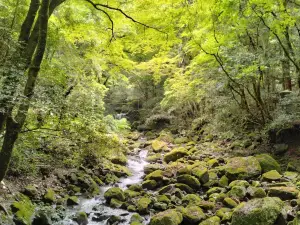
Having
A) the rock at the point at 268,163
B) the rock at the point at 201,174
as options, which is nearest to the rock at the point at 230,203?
the rock at the point at 201,174

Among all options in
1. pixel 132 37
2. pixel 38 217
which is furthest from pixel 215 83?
pixel 38 217

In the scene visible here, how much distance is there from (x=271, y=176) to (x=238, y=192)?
141 cm

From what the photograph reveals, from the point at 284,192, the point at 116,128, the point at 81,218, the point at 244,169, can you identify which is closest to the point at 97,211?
the point at 81,218

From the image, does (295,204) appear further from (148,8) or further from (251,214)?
(148,8)

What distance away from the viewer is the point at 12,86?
4.59m

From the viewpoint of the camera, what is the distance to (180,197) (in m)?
8.99

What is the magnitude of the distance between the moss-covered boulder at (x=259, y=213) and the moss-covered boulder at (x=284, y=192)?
4.24 feet

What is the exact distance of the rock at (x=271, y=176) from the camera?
8852mm

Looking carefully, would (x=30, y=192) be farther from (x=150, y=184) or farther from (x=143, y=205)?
(x=150, y=184)

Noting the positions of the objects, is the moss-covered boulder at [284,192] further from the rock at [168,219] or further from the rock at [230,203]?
the rock at [168,219]

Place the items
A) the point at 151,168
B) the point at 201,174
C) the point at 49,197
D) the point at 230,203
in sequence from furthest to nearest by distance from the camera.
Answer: the point at 151,168 < the point at 201,174 < the point at 49,197 < the point at 230,203

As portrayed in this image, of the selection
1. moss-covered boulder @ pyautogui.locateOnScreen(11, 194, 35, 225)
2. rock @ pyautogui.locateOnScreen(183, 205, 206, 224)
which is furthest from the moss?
moss-covered boulder @ pyautogui.locateOnScreen(11, 194, 35, 225)

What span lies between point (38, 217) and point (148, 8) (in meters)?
5.71

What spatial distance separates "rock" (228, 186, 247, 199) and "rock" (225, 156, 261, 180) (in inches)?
45.4
